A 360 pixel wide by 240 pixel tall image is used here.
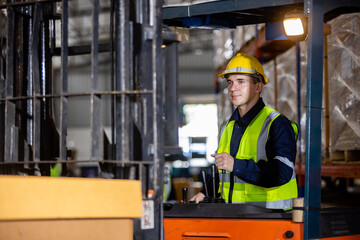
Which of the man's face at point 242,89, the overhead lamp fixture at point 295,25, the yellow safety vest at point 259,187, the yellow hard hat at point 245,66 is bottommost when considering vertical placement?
the yellow safety vest at point 259,187

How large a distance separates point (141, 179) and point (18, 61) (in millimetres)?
1099

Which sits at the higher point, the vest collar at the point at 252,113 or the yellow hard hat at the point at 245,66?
the yellow hard hat at the point at 245,66

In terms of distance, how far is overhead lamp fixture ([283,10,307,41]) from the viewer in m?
3.51

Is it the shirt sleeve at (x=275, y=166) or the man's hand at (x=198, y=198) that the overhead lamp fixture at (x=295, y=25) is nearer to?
the shirt sleeve at (x=275, y=166)

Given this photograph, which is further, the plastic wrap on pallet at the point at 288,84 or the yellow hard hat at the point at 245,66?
the plastic wrap on pallet at the point at 288,84

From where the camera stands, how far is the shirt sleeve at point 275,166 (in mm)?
3256

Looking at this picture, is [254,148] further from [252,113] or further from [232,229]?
[232,229]

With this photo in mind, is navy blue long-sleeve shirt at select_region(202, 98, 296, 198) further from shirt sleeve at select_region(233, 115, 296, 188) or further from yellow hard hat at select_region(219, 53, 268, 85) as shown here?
yellow hard hat at select_region(219, 53, 268, 85)

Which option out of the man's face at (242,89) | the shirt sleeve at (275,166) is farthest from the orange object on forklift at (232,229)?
the man's face at (242,89)

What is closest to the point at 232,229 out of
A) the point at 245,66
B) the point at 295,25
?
the point at 245,66

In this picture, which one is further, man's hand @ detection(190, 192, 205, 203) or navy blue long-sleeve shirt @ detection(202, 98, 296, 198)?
man's hand @ detection(190, 192, 205, 203)

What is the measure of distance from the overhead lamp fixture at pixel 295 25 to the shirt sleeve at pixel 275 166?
2.28ft

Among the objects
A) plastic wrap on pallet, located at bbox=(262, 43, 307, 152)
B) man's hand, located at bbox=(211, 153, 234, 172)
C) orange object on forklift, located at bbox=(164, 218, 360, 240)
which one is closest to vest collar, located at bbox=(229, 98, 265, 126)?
man's hand, located at bbox=(211, 153, 234, 172)

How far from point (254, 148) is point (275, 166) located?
26cm
